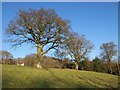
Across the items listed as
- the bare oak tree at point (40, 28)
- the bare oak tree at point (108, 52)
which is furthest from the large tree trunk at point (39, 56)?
the bare oak tree at point (108, 52)

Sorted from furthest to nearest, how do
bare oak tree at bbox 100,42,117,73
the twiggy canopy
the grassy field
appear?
bare oak tree at bbox 100,42,117,73, the twiggy canopy, the grassy field

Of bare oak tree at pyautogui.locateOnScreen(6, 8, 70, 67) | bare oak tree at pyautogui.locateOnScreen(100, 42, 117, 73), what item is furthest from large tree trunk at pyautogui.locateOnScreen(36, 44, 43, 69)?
bare oak tree at pyautogui.locateOnScreen(100, 42, 117, 73)

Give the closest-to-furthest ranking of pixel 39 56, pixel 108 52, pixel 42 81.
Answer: pixel 42 81 < pixel 39 56 < pixel 108 52

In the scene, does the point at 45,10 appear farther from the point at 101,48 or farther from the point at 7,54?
the point at 7,54

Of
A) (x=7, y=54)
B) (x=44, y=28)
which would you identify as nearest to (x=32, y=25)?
(x=44, y=28)

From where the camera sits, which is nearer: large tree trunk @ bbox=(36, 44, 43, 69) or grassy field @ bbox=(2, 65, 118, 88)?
grassy field @ bbox=(2, 65, 118, 88)

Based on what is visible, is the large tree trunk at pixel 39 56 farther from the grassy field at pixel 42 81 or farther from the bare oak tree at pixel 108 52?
the bare oak tree at pixel 108 52

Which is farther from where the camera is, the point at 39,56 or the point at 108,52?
the point at 108,52

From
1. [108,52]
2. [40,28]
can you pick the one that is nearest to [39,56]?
[40,28]

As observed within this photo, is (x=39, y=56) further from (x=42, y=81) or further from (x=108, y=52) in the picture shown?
(x=108, y=52)

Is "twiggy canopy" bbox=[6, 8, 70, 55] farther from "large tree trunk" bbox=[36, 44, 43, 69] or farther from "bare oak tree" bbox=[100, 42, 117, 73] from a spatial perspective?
"bare oak tree" bbox=[100, 42, 117, 73]

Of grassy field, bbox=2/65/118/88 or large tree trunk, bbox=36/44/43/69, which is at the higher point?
large tree trunk, bbox=36/44/43/69

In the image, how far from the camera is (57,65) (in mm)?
77812

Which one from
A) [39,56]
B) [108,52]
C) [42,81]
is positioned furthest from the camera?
[108,52]
